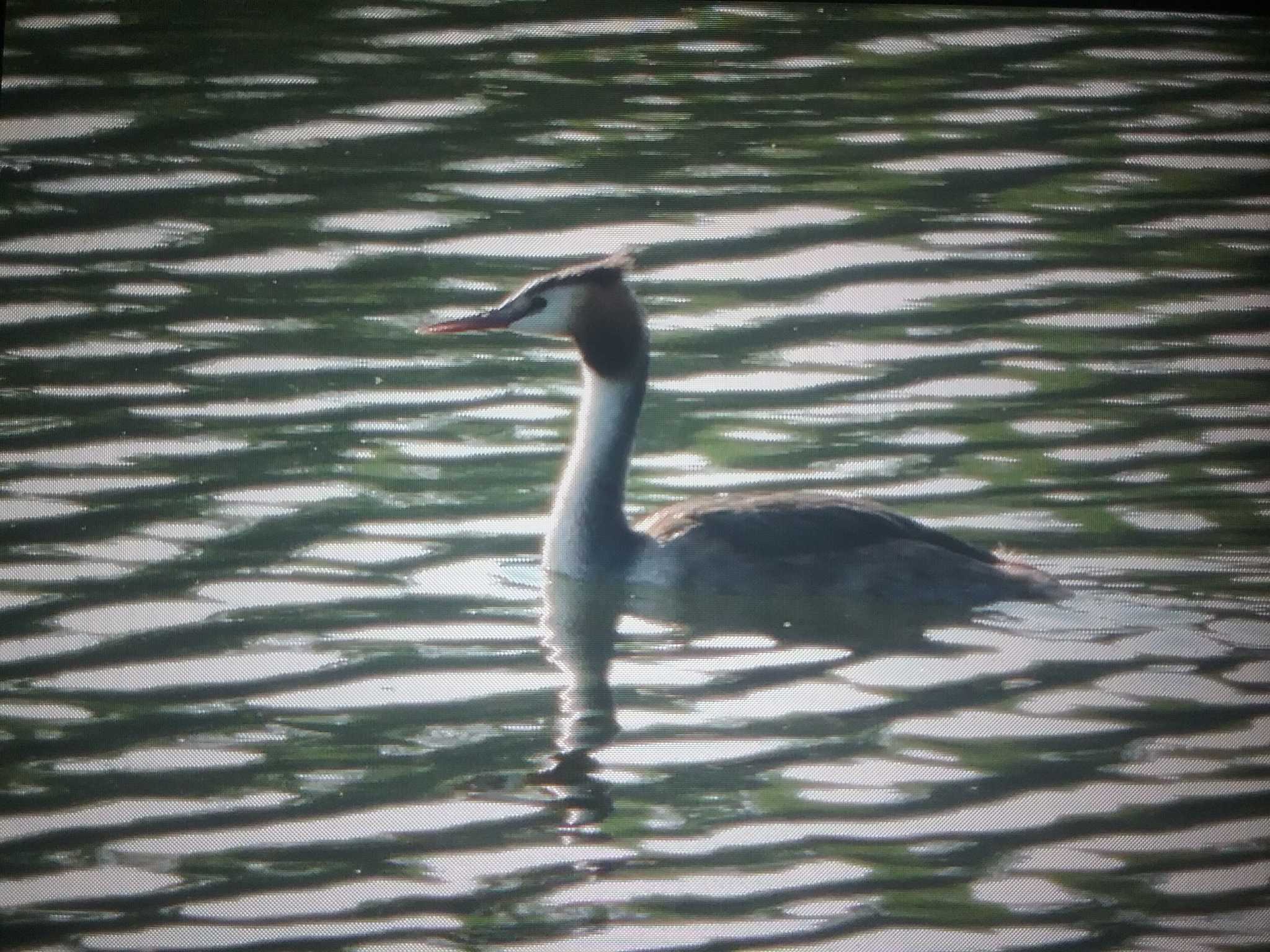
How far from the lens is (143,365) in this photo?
4.09m

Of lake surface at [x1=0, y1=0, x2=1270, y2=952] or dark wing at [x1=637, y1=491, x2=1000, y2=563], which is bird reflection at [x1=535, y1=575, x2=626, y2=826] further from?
dark wing at [x1=637, y1=491, x2=1000, y2=563]

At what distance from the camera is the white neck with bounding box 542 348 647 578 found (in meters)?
4.10

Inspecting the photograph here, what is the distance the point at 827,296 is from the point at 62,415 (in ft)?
4.77

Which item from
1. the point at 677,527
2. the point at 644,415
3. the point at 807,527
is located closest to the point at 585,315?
the point at 644,415

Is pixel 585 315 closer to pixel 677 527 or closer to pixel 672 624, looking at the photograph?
pixel 677 527

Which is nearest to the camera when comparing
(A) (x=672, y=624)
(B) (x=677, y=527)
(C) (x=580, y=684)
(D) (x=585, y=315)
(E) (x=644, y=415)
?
(C) (x=580, y=684)

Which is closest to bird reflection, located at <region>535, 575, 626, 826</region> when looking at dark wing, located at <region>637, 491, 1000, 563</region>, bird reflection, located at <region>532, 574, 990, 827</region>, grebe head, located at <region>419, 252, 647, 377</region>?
bird reflection, located at <region>532, 574, 990, 827</region>

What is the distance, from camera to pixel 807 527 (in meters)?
3.94

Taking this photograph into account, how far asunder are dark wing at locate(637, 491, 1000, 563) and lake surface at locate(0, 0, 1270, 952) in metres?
0.11

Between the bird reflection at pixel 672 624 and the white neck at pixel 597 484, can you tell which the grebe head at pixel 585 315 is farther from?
the bird reflection at pixel 672 624

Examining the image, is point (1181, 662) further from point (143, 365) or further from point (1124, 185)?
point (143, 365)

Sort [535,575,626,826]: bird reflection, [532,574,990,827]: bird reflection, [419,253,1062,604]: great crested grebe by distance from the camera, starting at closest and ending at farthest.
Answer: [535,575,626,826]: bird reflection < [532,574,990,827]: bird reflection < [419,253,1062,604]: great crested grebe

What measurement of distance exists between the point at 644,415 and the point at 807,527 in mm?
517

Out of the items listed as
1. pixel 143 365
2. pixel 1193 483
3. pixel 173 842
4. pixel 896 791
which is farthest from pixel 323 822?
pixel 1193 483
